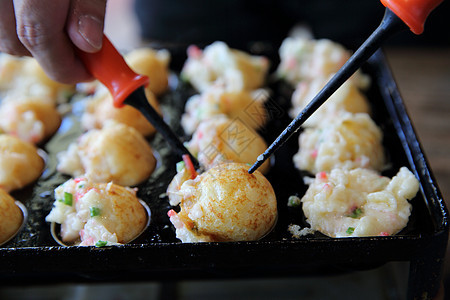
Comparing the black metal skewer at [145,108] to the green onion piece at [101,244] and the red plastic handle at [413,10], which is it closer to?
the green onion piece at [101,244]

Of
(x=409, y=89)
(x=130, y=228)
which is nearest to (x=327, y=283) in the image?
(x=130, y=228)

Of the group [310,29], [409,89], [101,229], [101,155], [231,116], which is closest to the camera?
[101,229]

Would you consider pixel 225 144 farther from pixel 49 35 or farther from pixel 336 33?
pixel 336 33

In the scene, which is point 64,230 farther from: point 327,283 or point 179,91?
point 327,283

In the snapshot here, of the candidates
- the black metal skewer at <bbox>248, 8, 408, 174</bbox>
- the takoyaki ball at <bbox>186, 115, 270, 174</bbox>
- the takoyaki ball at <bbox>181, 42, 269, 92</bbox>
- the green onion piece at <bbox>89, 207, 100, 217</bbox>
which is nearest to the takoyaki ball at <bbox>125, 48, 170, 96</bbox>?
the takoyaki ball at <bbox>181, 42, 269, 92</bbox>

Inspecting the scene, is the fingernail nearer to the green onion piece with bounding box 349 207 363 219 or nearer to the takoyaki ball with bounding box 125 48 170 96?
the takoyaki ball with bounding box 125 48 170 96

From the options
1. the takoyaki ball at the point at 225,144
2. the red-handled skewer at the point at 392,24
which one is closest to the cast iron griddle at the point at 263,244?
the takoyaki ball at the point at 225,144
